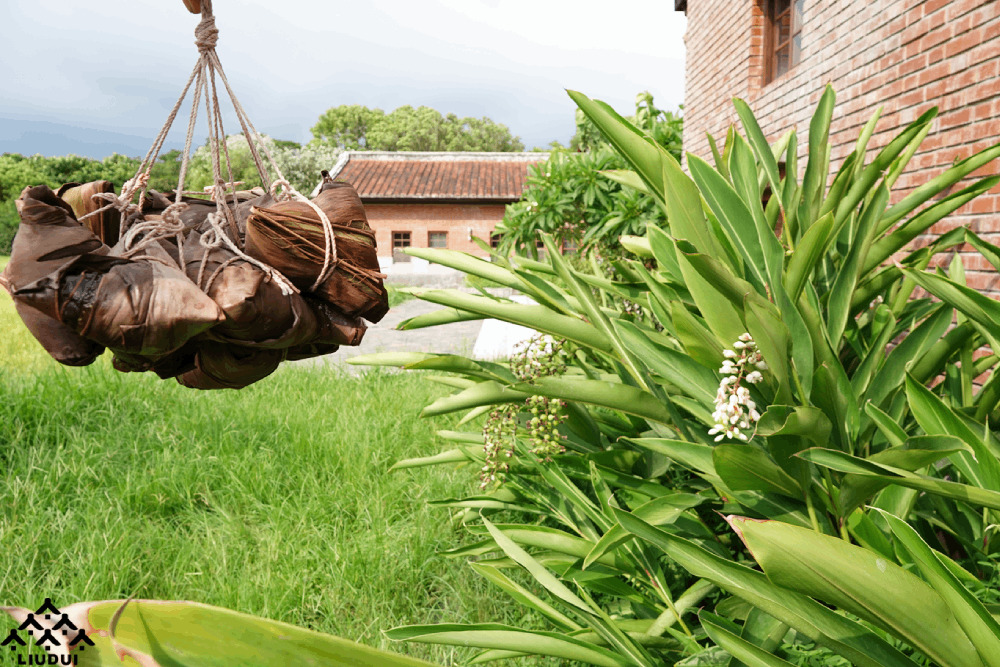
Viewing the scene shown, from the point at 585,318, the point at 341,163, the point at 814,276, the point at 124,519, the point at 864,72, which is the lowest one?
the point at 124,519

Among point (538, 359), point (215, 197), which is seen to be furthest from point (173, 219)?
point (538, 359)

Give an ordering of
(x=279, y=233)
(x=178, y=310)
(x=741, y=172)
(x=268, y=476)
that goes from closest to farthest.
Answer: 1. (x=178, y=310)
2. (x=279, y=233)
3. (x=741, y=172)
4. (x=268, y=476)

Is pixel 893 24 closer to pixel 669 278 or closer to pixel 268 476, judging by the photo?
pixel 669 278

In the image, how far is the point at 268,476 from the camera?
311cm

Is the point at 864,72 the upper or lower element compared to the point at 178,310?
upper

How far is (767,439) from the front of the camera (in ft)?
3.27

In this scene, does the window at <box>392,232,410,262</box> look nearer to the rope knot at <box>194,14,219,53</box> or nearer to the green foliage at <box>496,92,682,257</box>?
the green foliage at <box>496,92,682,257</box>

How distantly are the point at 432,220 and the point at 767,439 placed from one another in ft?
62.6

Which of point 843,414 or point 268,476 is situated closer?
point 843,414

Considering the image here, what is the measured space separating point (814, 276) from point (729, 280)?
0.84 m

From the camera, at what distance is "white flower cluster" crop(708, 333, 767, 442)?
36.9 inches

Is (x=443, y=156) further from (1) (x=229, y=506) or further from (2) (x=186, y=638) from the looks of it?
(2) (x=186, y=638)

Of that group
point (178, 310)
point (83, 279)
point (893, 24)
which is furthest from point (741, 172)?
point (893, 24)

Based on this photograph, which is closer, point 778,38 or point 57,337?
point 57,337
